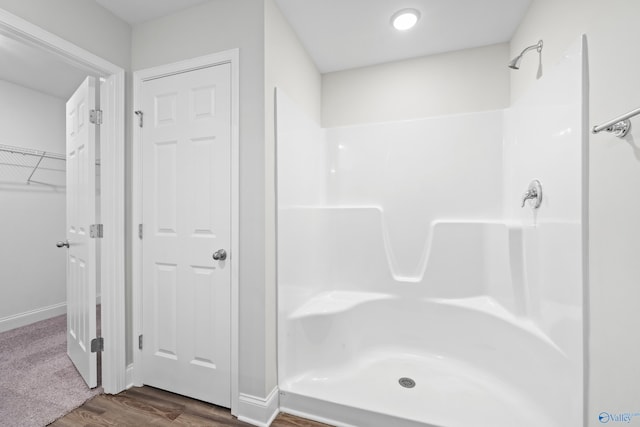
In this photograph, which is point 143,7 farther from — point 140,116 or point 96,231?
point 96,231

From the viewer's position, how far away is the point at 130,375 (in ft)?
6.23

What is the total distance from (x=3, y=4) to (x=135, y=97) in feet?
2.14

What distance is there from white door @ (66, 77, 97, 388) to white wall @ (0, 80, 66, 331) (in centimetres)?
132

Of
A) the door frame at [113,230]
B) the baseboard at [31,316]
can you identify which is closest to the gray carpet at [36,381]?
the baseboard at [31,316]

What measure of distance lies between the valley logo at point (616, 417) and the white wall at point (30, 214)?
4431mm

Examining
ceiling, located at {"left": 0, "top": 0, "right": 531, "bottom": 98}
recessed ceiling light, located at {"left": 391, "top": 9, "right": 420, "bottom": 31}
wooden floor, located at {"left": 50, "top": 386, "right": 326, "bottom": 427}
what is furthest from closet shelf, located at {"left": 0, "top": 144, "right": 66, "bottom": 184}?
recessed ceiling light, located at {"left": 391, "top": 9, "right": 420, "bottom": 31}

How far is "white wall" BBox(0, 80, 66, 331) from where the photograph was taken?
2.86 metres

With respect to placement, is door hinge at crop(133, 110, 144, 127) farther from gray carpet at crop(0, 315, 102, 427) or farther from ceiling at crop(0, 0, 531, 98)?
gray carpet at crop(0, 315, 102, 427)

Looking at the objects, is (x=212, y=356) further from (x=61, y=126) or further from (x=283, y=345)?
(x=61, y=126)

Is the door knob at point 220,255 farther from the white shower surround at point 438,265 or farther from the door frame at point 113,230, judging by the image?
the door frame at point 113,230

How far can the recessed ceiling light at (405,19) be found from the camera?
1.83m

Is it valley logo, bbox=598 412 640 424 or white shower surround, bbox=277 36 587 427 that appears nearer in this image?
valley logo, bbox=598 412 640 424

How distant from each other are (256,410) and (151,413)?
62 centimetres

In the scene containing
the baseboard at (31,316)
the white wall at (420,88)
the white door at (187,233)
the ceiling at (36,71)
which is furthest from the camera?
the baseboard at (31,316)
